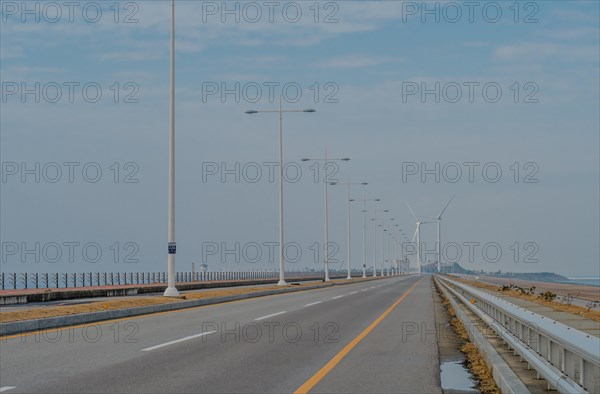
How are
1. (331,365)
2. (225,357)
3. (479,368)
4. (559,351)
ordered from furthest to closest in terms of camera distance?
(225,357) → (331,365) → (479,368) → (559,351)

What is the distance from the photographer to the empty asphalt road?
405 inches

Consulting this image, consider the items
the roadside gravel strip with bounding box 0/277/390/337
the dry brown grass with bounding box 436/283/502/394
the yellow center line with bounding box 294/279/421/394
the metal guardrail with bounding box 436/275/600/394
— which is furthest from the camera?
the roadside gravel strip with bounding box 0/277/390/337

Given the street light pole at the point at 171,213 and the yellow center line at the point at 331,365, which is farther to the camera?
the street light pole at the point at 171,213

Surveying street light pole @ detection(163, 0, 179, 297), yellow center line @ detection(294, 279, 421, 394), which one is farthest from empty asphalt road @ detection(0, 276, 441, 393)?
street light pole @ detection(163, 0, 179, 297)

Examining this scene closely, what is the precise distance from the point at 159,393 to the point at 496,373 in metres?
4.15

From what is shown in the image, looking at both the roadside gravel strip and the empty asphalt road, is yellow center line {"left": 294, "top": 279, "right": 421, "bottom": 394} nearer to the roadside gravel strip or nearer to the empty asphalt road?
the empty asphalt road

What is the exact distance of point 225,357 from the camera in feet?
43.2

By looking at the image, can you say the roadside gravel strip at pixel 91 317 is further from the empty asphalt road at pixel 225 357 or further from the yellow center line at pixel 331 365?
the yellow center line at pixel 331 365

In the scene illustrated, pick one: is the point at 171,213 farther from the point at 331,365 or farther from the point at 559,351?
the point at 559,351

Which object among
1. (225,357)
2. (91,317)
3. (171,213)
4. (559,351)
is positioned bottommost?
(91,317)

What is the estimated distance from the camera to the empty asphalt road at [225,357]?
10.3 meters

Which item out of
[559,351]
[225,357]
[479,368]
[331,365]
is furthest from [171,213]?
[559,351]

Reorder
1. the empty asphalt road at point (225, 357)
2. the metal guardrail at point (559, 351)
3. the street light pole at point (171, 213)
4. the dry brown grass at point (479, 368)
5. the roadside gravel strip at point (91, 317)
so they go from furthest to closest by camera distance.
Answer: the street light pole at point (171, 213) → the roadside gravel strip at point (91, 317) → the empty asphalt road at point (225, 357) → the dry brown grass at point (479, 368) → the metal guardrail at point (559, 351)

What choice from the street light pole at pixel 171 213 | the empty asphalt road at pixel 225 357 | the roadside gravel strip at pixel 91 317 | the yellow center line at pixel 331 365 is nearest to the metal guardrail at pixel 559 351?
the empty asphalt road at pixel 225 357
